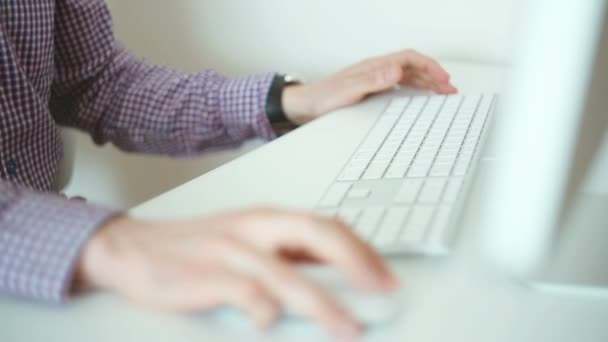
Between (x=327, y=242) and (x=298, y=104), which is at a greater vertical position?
(x=327, y=242)

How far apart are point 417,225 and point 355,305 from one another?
100 millimetres

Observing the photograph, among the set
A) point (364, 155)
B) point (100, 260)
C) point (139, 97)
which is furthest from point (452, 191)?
point (139, 97)

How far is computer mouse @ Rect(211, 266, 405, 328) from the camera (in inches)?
15.2

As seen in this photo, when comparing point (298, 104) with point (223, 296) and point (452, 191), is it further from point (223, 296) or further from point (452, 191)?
point (223, 296)

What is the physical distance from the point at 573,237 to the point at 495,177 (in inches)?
2.6

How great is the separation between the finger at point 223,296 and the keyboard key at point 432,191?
0.18m

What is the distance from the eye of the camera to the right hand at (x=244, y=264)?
14.6 inches

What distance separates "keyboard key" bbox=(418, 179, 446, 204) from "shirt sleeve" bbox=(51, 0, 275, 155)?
38 cm

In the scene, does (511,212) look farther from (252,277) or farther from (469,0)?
(469,0)

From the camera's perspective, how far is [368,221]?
1.57 feet

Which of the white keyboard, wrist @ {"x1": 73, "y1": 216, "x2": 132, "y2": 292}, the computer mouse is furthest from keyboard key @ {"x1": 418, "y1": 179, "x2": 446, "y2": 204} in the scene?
wrist @ {"x1": 73, "y1": 216, "x2": 132, "y2": 292}

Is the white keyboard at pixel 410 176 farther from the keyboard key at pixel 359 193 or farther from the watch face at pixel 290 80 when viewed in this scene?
the watch face at pixel 290 80

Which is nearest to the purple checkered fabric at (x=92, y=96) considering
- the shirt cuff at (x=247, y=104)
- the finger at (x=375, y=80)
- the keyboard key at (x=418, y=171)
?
the shirt cuff at (x=247, y=104)

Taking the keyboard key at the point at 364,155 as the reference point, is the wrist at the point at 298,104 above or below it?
below
